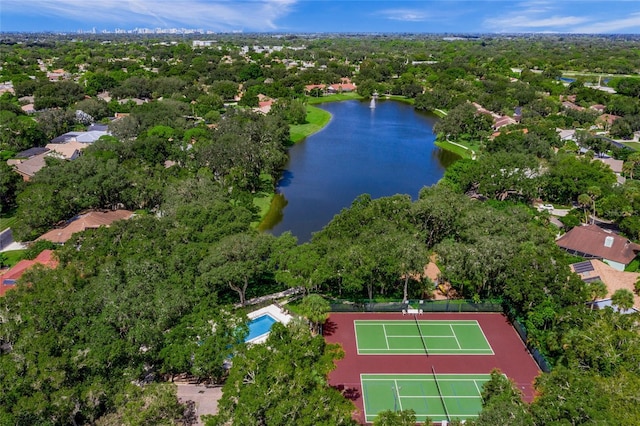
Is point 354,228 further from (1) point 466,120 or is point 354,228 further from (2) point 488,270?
(1) point 466,120

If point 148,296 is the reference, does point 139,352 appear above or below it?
below


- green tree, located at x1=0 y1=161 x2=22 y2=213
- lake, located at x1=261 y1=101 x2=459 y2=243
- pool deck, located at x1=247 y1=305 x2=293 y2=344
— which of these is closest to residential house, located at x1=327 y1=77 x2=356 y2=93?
lake, located at x1=261 y1=101 x2=459 y2=243

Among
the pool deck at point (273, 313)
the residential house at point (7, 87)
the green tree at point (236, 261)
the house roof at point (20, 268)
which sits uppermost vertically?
the residential house at point (7, 87)

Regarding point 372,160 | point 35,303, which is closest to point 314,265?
point 35,303

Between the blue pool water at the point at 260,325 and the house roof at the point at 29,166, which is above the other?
the house roof at the point at 29,166

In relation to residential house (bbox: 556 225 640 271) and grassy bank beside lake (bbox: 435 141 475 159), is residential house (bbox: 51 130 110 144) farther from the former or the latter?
residential house (bbox: 556 225 640 271)

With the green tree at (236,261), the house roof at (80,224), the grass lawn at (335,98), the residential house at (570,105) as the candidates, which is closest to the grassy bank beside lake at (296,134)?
the grass lawn at (335,98)

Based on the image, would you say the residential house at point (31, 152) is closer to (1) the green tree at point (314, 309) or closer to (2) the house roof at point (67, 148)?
(2) the house roof at point (67, 148)
